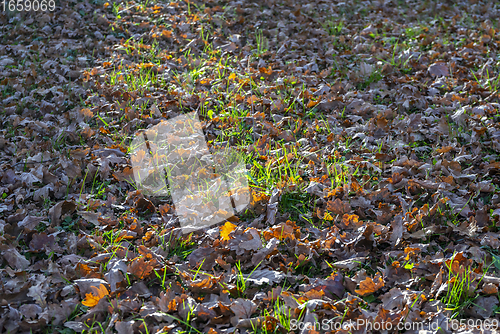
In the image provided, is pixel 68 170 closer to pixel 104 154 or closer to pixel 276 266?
pixel 104 154

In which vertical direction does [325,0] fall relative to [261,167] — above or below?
above

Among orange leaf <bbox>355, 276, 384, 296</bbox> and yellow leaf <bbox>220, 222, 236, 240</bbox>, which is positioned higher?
orange leaf <bbox>355, 276, 384, 296</bbox>

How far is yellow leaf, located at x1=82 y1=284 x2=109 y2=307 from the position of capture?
6.82 feet

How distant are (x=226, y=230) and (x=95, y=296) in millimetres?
854

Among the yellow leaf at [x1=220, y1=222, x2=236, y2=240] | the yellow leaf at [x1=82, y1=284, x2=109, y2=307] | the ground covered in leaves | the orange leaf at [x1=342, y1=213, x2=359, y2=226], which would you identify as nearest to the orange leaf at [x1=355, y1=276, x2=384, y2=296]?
the ground covered in leaves

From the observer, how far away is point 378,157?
3273 millimetres

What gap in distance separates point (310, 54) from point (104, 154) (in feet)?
9.75

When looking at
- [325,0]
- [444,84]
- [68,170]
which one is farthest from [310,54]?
[68,170]

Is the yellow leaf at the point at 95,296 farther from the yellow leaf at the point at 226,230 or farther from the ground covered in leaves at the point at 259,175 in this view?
the yellow leaf at the point at 226,230
